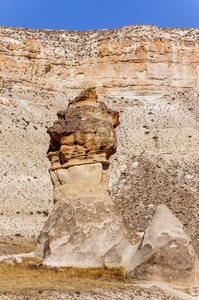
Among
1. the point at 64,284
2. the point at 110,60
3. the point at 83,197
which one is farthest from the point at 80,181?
the point at 110,60

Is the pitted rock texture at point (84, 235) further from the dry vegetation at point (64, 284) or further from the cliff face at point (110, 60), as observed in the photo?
the cliff face at point (110, 60)

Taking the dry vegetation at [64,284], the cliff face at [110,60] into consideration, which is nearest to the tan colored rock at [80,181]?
the dry vegetation at [64,284]

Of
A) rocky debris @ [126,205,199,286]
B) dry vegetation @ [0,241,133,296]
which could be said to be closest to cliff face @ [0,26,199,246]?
dry vegetation @ [0,241,133,296]

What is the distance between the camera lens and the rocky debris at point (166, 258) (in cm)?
1082

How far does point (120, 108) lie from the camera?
4581 cm

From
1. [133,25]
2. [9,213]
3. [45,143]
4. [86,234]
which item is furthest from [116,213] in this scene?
[133,25]

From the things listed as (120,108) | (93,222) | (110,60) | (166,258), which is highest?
(110,60)

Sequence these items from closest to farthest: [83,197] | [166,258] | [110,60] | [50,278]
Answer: [166,258] < [50,278] < [83,197] < [110,60]

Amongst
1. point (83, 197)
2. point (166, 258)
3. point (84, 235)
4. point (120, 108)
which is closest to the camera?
point (166, 258)

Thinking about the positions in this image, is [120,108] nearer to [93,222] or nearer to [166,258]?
[93,222]

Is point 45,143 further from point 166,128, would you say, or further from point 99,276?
point 99,276

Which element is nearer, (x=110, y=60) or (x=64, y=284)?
(x=64, y=284)

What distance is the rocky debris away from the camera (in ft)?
35.5

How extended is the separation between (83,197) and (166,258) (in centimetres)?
378
